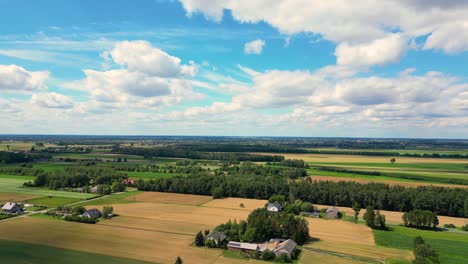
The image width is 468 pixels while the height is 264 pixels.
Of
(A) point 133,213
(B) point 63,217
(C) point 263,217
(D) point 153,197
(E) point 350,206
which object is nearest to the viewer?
(C) point 263,217

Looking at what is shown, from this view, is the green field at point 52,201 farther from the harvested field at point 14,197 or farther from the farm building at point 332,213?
the farm building at point 332,213

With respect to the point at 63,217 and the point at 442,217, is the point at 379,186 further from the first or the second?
the point at 63,217

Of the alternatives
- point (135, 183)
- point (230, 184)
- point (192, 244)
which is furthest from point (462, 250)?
point (135, 183)

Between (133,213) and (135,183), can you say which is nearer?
(133,213)

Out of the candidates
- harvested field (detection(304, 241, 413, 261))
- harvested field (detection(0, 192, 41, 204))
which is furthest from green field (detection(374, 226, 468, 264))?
harvested field (detection(0, 192, 41, 204))

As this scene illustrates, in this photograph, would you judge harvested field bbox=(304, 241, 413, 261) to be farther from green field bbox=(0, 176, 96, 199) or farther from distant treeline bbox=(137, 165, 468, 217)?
green field bbox=(0, 176, 96, 199)

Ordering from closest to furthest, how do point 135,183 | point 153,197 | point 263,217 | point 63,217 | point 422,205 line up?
point 263,217, point 63,217, point 422,205, point 153,197, point 135,183

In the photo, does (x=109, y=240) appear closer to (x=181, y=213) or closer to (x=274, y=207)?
(x=181, y=213)
